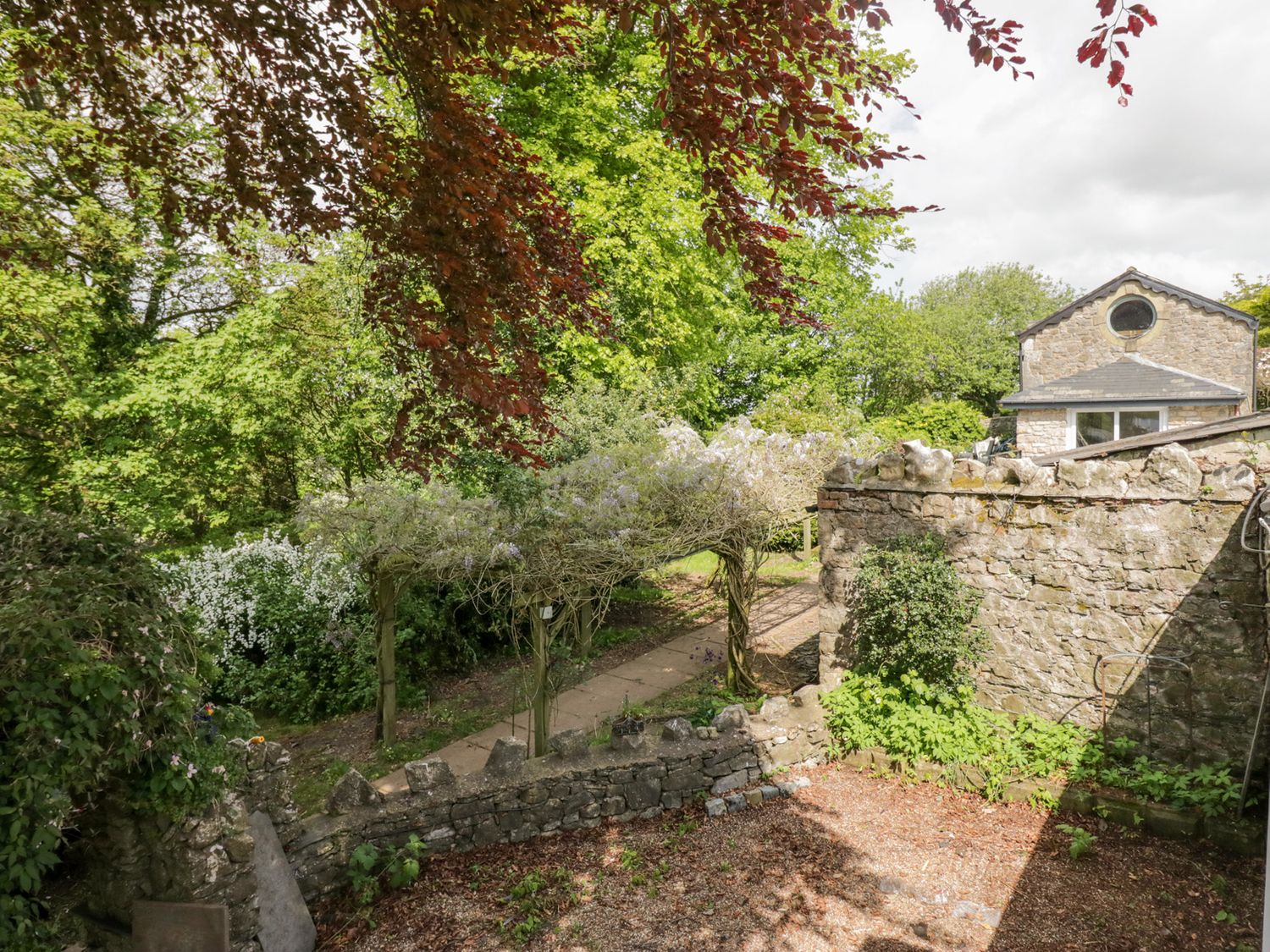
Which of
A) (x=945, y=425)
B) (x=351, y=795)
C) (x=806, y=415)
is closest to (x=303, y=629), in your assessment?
(x=351, y=795)

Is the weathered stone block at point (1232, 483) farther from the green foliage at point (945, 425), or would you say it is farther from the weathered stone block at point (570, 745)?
the green foliage at point (945, 425)

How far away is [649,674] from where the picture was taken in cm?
906

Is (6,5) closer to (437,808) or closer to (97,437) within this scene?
(437,808)

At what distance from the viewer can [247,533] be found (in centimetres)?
1045

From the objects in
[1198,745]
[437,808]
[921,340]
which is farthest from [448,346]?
[921,340]

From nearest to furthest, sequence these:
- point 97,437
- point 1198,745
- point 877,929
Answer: point 877,929
point 1198,745
point 97,437

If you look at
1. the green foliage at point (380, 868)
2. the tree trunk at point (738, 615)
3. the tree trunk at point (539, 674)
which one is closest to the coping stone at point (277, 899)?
the green foliage at point (380, 868)

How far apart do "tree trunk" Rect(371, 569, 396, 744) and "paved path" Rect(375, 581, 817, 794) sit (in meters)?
0.70

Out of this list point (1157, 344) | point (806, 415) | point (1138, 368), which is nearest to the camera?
point (806, 415)

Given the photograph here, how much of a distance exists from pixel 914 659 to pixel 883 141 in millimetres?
12383

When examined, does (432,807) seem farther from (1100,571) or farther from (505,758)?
(1100,571)

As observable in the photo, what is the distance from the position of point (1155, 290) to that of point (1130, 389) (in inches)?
136

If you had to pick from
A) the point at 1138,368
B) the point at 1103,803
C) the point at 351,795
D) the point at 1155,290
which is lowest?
the point at 1103,803

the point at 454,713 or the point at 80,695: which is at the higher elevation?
the point at 80,695
